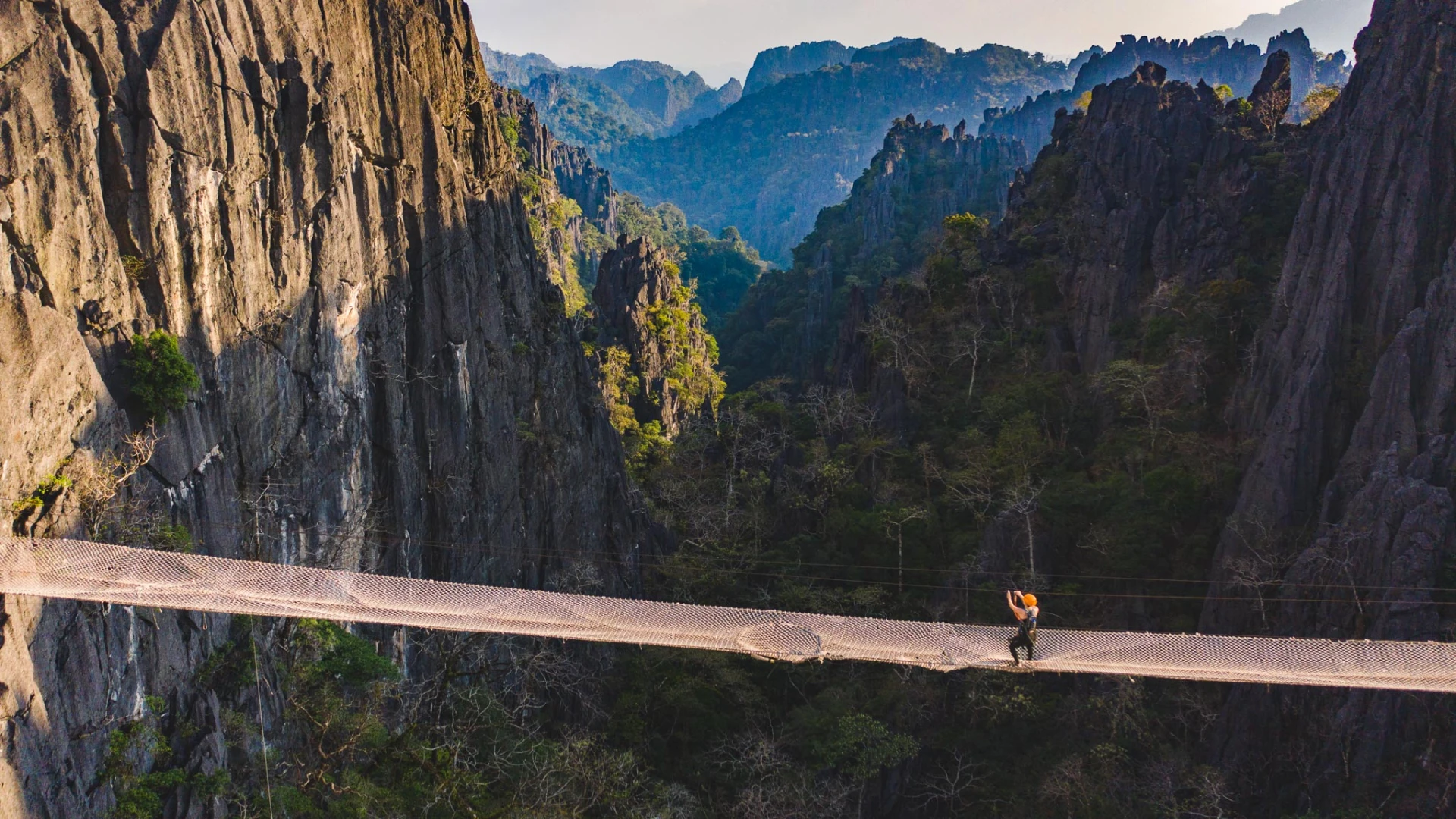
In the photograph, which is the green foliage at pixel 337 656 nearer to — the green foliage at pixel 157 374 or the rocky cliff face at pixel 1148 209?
the green foliage at pixel 157 374

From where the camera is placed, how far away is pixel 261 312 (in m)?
14.3

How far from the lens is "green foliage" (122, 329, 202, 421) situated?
11.0m

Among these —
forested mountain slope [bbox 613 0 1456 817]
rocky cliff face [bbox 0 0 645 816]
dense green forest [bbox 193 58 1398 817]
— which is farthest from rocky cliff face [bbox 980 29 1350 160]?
rocky cliff face [bbox 0 0 645 816]

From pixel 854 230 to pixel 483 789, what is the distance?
59397mm

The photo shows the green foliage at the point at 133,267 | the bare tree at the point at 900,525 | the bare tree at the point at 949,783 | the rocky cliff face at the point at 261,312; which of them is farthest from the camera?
the bare tree at the point at 900,525

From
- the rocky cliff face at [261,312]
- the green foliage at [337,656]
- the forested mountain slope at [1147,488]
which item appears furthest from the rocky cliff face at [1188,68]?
the green foliage at [337,656]

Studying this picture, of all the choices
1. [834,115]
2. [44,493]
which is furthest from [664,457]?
[834,115]

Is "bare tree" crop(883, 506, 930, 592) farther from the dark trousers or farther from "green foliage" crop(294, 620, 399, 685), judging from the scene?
the dark trousers

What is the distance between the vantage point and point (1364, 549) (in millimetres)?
17047

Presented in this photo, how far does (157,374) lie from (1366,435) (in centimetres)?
2003

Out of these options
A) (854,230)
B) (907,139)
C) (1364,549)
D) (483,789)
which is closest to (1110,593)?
(1364,549)

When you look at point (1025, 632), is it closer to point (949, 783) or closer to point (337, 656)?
point (337, 656)

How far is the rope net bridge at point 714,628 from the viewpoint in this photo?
7.98 m

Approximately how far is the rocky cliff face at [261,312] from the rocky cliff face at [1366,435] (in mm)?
15557
